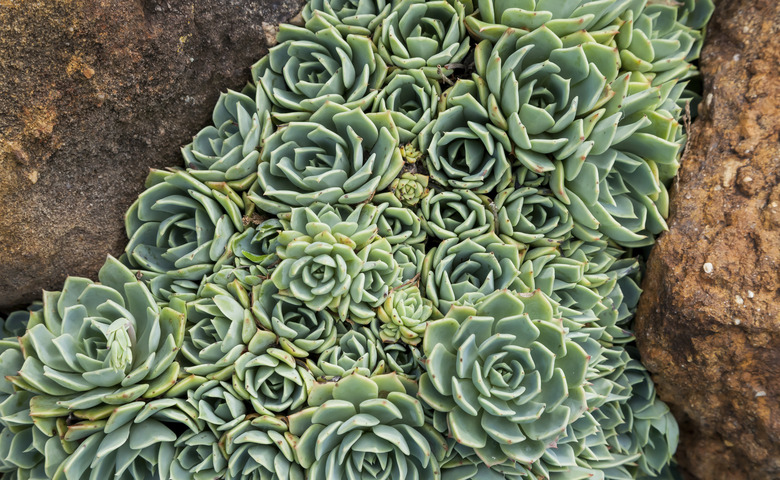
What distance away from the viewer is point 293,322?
236 cm

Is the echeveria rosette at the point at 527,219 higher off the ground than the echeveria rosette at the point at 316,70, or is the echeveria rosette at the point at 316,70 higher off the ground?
the echeveria rosette at the point at 316,70

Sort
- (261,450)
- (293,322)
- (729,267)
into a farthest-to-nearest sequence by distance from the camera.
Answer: (729,267), (293,322), (261,450)

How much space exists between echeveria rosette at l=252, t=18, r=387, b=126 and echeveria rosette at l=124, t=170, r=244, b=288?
0.52 m

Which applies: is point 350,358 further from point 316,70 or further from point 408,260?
point 316,70

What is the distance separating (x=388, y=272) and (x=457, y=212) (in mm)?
476

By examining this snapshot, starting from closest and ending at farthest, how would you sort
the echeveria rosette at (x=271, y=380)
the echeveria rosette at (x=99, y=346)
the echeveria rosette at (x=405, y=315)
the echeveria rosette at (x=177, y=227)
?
the echeveria rosette at (x=99, y=346)
the echeveria rosette at (x=271, y=380)
the echeveria rosette at (x=405, y=315)
the echeveria rosette at (x=177, y=227)

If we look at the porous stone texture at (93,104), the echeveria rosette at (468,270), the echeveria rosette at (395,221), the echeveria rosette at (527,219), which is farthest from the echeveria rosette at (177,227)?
the echeveria rosette at (527,219)

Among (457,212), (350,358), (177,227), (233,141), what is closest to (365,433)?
(350,358)

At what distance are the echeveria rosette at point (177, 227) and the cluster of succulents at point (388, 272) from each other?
0.5 inches

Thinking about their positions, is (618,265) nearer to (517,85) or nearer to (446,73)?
(517,85)

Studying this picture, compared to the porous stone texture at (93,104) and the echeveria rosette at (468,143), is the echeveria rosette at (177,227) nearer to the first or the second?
the porous stone texture at (93,104)

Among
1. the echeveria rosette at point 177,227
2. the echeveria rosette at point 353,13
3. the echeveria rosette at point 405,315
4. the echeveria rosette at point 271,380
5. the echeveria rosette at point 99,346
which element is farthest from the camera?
the echeveria rosette at point 353,13

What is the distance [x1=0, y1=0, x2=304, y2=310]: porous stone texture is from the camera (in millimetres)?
2184

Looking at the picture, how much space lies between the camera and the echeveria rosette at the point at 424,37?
249 cm
